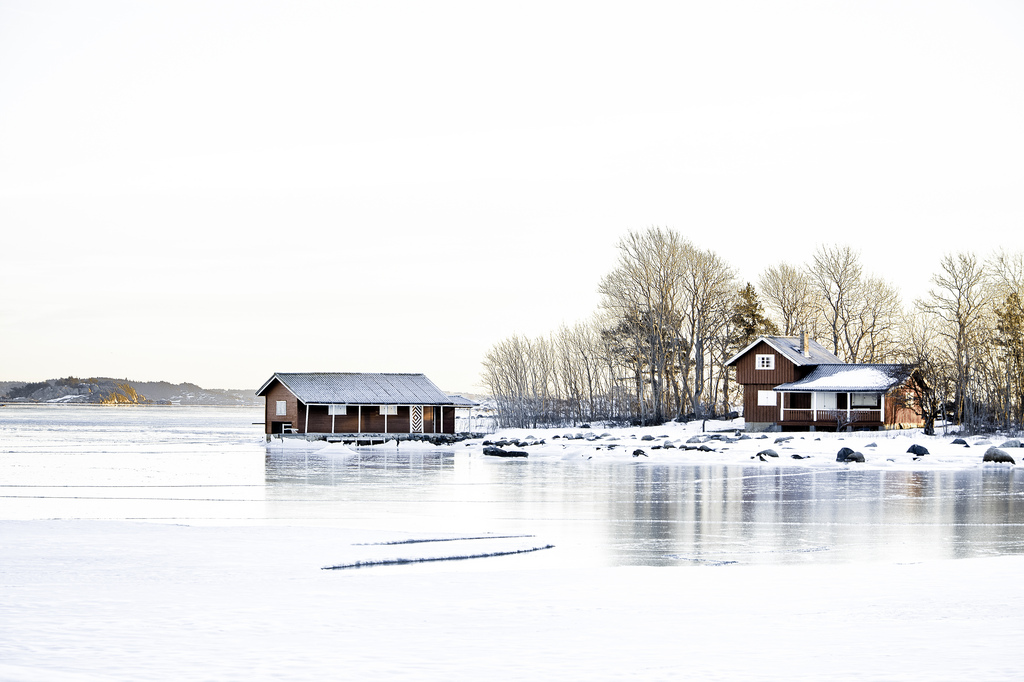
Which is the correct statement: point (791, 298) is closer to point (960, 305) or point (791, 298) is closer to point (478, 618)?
point (960, 305)

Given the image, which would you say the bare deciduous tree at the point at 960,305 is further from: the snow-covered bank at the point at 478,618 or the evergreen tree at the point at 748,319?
the snow-covered bank at the point at 478,618

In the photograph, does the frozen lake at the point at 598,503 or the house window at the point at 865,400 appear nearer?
the frozen lake at the point at 598,503

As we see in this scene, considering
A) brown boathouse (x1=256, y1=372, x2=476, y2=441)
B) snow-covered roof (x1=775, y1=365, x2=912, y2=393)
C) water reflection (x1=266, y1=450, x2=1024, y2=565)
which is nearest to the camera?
water reflection (x1=266, y1=450, x2=1024, y2=565)

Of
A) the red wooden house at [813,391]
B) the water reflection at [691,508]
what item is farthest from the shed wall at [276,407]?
the red wooden house at [813,391]

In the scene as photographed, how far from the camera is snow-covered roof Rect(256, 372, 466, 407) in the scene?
59781mm

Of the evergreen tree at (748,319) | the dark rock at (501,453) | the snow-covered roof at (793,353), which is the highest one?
the evergreen tree at (748,319)

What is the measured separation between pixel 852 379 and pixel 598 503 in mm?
38439

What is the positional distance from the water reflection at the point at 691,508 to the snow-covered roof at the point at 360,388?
24065 mm

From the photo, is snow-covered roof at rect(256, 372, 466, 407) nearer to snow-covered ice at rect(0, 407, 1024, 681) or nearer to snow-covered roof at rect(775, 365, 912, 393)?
snow-covered roof at rect(775, 365, 912, 393)

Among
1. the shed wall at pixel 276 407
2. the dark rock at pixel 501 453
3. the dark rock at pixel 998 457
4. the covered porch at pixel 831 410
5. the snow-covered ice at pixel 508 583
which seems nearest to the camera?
the snow-covered ice at pixel 508 583

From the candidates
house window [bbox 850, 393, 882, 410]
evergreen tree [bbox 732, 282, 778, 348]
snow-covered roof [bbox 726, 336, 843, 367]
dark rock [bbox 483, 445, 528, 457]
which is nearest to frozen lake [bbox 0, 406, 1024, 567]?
dark rock [bbox 483, 445, 528, 457]

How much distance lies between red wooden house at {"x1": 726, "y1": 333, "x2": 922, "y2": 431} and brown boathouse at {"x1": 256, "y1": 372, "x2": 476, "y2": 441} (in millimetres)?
17749

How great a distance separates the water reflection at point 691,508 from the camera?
588 inches

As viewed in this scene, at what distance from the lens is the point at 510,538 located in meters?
15.7
